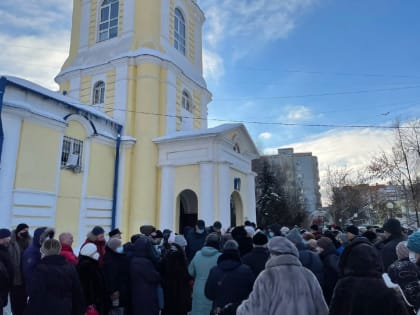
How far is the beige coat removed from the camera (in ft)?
9.34

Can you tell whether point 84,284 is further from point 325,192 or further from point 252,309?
point 325,192

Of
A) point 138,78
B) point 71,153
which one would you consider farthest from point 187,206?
point 138,78

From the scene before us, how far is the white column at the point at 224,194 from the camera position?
14078 millimetres

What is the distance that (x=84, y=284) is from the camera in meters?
4.46

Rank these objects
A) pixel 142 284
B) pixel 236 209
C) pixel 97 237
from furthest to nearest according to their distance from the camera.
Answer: pixel 236 209 → pixel 97 237 → pixel 142 284

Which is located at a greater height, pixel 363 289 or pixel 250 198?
pixel 250 198

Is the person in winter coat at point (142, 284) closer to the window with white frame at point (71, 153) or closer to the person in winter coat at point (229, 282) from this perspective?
the person in winter coat at point (229, 282)

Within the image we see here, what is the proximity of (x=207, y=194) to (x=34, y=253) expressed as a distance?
919 centimetres

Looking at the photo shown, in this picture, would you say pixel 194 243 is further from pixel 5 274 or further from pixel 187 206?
pixel 187 206

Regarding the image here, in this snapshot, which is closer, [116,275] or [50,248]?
[50,248]

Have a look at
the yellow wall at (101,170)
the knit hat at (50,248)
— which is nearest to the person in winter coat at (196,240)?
the knit hat at (50,248)

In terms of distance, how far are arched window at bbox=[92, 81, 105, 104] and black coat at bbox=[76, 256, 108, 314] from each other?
14.2 metres

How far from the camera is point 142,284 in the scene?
5.08m

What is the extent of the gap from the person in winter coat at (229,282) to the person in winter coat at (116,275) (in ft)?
5.16
